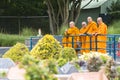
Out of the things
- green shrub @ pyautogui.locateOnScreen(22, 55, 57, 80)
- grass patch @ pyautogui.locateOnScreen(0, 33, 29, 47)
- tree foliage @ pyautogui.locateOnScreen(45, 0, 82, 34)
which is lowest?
grass patch @ pyautogui.locateOnScreen(0, 33, 29, 47)

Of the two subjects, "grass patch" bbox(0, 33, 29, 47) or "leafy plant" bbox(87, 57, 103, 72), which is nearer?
"leafy plant" bbox(87, 57, 103, 72)

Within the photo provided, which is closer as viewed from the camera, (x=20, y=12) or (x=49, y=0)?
(x=49, y=0)

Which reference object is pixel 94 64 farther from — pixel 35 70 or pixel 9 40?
pixel 9 40

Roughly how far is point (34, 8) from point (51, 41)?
34975 mm

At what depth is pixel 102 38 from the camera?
19.5 metres

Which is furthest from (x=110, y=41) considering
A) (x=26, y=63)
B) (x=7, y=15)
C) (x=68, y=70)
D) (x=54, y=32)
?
(x=7, y=15)

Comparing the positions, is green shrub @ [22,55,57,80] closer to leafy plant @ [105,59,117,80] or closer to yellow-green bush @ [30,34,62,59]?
leafy plant @ [105,59,117,80]

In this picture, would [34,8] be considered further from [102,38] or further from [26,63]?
[26,63]

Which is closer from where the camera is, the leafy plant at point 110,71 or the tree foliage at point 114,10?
the leafy plant at point 110,71

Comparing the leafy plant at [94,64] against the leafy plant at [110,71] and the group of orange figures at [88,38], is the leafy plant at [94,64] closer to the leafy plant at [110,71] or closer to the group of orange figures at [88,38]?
the leafy plant at [110,71]

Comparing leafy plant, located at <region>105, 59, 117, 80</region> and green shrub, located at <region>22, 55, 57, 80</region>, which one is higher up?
green shrub, located at <region>22, 55, 57, 80</region>

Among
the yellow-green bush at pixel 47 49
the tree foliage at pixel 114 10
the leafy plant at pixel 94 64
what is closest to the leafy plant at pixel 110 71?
the leafy plant at pixel 94 64

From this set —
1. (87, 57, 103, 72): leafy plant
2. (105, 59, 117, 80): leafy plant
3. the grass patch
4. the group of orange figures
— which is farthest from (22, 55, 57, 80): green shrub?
the grass patch

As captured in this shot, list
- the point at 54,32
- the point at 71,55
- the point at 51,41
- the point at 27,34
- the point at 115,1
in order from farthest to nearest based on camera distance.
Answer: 1. the point at 115,1
2. the point at 54,32
3. the point at 27,34
4. the point at 51,41
5. the point at 71,55
